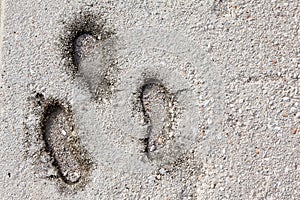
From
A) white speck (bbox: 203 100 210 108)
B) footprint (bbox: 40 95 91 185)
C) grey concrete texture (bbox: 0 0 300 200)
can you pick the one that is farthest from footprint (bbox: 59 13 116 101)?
white speck (bbox: 203 100 210 108)

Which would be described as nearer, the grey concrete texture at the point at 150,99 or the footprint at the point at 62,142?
the grey concrete texture at the point at 150,99

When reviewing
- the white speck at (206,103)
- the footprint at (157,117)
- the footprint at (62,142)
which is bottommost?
the footprint at (62,142)

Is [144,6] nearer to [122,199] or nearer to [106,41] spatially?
[106,41]

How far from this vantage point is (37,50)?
1.95 meters

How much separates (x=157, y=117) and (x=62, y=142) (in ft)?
1.28

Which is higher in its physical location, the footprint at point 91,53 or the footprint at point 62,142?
the footprint at point 91,53

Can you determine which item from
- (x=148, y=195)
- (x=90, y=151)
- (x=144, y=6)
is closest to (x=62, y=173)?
(x=90, y=151)

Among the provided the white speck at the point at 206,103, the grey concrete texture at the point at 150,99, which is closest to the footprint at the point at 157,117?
the grey concrete texture at the point at 150,99

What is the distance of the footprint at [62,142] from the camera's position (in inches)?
75.7

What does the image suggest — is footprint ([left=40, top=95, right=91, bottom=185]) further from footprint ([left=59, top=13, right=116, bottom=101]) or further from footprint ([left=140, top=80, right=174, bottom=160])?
footprint ([left=140, top=80, right=174, bottom=160])

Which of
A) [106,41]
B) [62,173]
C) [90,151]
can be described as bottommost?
[62,173]

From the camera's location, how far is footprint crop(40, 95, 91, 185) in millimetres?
1923

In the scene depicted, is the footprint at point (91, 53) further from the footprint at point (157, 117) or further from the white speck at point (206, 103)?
the white speck at point (206, 103)

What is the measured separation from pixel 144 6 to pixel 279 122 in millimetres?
679
